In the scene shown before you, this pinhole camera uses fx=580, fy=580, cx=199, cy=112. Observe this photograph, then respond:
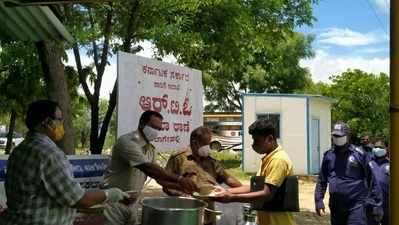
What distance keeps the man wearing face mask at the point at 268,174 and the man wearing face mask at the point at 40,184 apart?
4.33 ft

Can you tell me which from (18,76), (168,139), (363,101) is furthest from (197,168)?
(363,101)

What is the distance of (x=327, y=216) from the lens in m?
12.3

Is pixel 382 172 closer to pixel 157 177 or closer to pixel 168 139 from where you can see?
pixel 168 139

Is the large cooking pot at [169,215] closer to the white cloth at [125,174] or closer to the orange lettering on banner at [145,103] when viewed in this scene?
the white cloth at [125,174]

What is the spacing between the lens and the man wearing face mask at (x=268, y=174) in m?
4.07

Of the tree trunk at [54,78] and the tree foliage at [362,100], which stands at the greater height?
the tree foliage at [362,100]

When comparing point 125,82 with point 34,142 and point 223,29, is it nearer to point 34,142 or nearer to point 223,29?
point 34,142

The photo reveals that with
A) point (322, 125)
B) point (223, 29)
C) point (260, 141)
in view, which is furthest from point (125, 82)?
point (322, 125)

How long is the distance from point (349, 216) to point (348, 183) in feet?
1.15

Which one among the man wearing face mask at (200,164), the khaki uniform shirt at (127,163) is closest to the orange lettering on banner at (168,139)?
the man wearing face mask at (200,164)

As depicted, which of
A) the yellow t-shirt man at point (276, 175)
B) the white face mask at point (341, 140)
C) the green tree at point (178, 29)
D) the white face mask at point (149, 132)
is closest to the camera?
the yellow t-shirt man at point (276, 175)

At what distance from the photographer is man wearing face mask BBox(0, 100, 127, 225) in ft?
9.86

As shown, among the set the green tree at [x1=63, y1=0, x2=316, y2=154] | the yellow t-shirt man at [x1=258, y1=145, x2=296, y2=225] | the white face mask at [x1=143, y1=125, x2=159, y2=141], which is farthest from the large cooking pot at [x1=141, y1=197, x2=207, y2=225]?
the green tree at [x1=63, y1=0, x2=316, y2=154]

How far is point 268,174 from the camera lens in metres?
4.11
